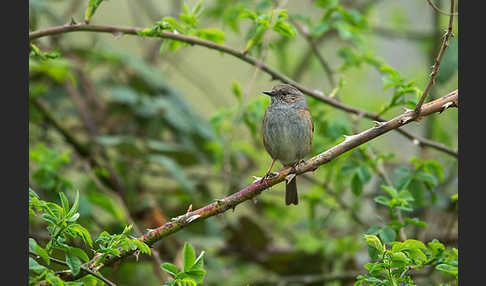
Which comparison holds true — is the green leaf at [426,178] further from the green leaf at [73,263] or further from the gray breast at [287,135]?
the green leaf at [73,263]

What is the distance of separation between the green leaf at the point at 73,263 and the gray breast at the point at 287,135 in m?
2.68

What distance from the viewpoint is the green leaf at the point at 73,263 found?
207 centimetres

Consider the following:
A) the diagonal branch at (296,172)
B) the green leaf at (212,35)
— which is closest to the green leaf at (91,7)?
the green leaf at (212,35)

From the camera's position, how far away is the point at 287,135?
4.62 metres

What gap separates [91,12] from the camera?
3.15m

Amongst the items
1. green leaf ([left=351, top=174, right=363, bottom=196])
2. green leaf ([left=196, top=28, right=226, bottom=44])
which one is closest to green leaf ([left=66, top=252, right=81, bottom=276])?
green leaf ([left=196, top=28, right=226, bottom=44])

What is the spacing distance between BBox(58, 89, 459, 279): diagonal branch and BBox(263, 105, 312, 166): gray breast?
184 cm

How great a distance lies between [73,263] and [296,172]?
1108 mm

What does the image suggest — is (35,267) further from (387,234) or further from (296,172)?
(387,234)

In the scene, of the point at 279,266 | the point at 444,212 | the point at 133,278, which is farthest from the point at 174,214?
the point at 444,212

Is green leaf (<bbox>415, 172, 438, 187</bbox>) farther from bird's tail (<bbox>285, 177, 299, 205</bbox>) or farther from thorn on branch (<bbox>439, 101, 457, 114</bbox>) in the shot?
bird's tail (<bbox>285, 177, 299, 205</bbox>)

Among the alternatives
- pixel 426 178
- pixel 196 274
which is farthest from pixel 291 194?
pixel 196 274

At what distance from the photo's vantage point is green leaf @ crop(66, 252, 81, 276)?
2.07 metres

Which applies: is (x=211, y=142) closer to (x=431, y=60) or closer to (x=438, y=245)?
(x=431, y=60)
